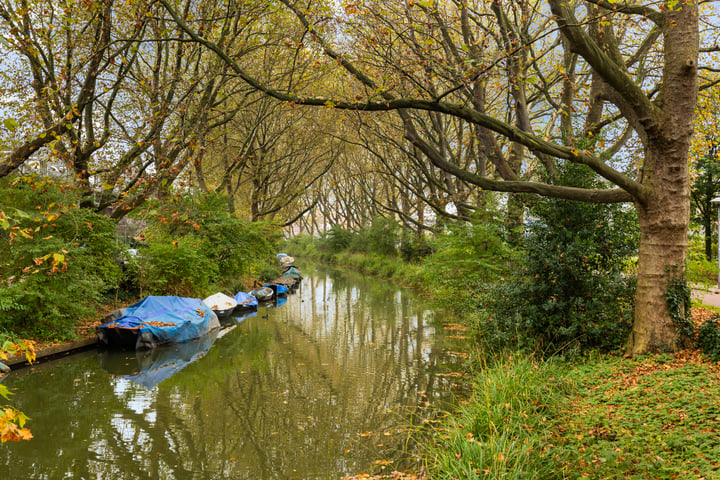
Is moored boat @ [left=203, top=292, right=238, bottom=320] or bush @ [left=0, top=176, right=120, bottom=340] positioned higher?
bush @ [left=0, top=176, right=120, bottom=340]

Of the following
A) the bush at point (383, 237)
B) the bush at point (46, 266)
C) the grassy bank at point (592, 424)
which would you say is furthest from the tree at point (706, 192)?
the bush at point (46, 266)

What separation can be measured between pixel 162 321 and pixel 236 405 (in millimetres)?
5207

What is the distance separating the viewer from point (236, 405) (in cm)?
732

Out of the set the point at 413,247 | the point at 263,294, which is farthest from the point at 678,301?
the point at 413,247

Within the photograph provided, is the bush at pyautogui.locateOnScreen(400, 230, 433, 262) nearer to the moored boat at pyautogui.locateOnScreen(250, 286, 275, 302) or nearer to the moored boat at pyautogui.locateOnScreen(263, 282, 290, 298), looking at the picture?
the moored boat at pyautogui.locateOnScreen(263, 282, 290, 298)

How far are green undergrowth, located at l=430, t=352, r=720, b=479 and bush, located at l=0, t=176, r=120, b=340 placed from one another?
24.9 ft

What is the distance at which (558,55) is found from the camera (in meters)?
15.3

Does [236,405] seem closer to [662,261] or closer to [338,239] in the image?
[662,261]

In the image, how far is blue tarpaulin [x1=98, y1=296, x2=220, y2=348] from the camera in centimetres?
1098

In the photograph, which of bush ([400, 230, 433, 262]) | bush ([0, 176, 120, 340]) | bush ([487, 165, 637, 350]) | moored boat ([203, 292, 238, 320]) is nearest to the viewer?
bush ([487, 165, 637, 350])

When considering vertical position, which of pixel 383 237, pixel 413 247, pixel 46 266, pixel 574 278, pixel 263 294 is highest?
pixel 383 237

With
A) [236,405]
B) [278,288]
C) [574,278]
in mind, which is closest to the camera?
[236,405]

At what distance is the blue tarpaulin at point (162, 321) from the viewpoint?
11.0 meters

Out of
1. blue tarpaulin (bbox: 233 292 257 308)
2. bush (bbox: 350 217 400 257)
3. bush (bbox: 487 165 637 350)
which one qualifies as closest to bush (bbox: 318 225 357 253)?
bush (bbox: 350 217 400 257)
